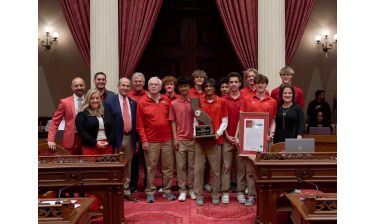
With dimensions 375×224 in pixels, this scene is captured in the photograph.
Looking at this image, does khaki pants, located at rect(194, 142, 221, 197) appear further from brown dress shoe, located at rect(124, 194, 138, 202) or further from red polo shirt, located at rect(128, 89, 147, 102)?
red polo shirt, located at rect(128, 89, 147, 102)

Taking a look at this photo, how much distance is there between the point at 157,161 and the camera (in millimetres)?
5766

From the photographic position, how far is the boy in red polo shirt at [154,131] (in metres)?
5.64

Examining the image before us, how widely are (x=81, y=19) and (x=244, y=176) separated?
14.3ft

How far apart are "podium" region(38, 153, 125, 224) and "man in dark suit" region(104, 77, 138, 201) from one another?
108 cm

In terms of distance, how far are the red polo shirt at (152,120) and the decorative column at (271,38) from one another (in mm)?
2479

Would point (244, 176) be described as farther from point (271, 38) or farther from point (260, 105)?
point (271, 38)

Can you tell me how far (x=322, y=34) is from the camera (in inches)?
396

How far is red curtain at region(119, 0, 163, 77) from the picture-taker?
748cm

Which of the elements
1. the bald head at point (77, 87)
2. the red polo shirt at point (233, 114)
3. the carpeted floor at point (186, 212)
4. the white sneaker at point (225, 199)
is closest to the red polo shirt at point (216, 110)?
the red polo shirt at point (233, 114)

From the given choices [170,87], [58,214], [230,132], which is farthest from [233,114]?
[58,214]

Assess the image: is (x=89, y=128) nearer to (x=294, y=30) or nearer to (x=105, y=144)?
(x=105, y=144)

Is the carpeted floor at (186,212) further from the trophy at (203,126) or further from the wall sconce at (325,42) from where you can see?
the wall sconce at (325,42)

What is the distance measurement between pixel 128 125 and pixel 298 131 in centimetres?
233
